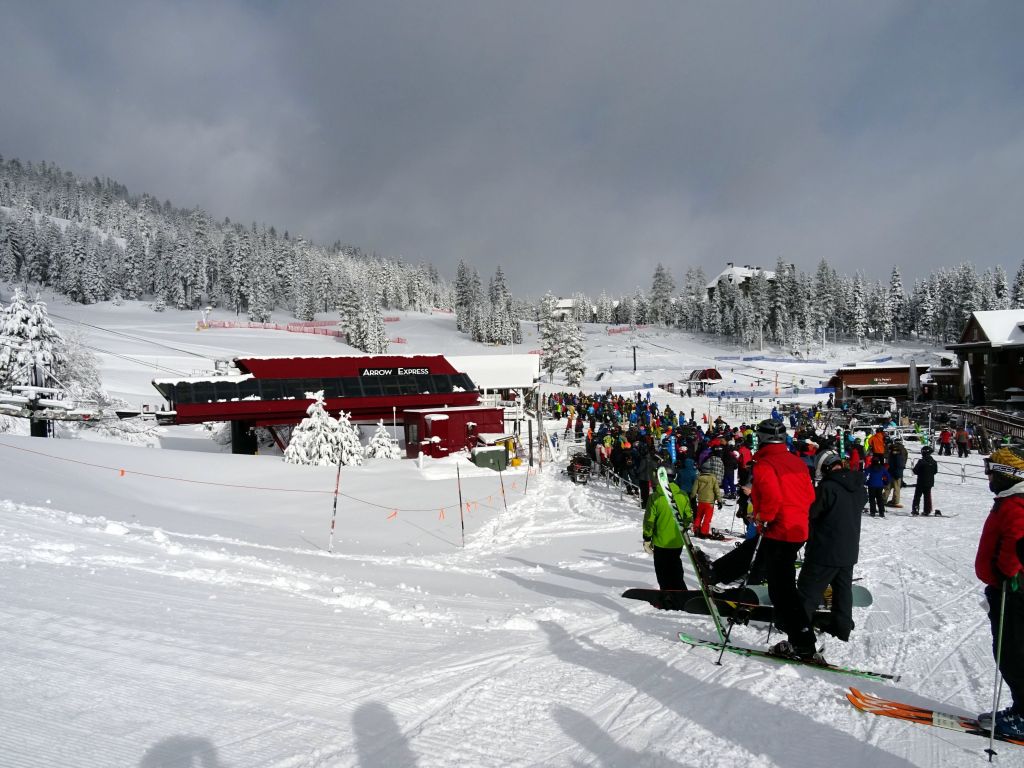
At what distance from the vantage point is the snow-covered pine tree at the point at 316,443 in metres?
21.1

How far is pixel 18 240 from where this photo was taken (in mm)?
111812

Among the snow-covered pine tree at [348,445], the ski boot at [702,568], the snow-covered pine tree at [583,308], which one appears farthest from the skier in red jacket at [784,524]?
the snow-covered pine tree at [583,308]

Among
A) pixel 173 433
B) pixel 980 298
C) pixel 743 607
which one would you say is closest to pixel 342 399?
pixel 173 433

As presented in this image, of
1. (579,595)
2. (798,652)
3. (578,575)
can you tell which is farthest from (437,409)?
(798,652)

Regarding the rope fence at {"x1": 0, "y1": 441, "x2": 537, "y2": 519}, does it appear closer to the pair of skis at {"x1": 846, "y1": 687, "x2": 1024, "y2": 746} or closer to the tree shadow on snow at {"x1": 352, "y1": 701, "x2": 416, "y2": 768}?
the tree shadow on snow at {"x1": 352, "y1": 701, "x2": 416, "y2": 768}

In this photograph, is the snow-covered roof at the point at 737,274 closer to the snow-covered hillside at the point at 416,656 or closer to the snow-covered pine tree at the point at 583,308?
the snow-covered pine tree at the point at 583,308

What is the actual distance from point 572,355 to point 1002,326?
128 feet

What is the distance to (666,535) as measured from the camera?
643cm

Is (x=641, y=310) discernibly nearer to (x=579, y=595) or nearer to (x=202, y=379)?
(x=202, y=379)

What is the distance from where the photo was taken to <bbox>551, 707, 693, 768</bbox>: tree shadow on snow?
347 centimetres

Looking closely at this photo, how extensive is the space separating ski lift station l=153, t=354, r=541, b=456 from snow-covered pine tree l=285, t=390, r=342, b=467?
6.15 meters

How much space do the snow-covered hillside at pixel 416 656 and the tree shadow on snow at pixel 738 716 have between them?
0.07ft

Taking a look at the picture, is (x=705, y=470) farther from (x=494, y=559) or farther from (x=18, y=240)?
(x=18, y=240)

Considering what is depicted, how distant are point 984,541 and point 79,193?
814ft
